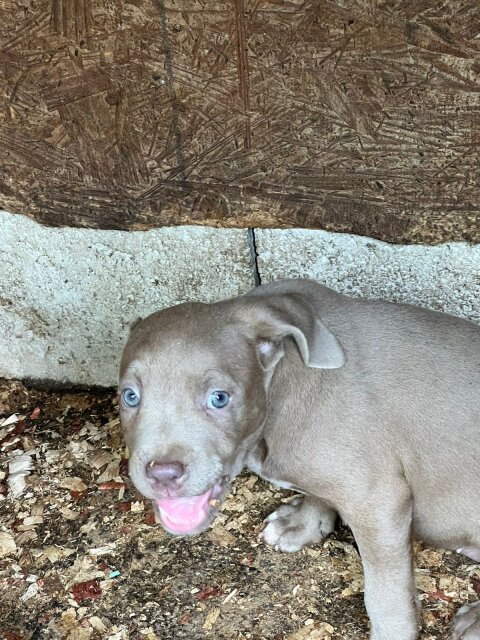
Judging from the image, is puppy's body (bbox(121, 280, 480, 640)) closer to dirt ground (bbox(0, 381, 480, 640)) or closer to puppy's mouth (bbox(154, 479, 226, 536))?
puppy's mouth (bbox(154, 479, 226, 536))

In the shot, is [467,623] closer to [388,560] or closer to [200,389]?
[388,560]

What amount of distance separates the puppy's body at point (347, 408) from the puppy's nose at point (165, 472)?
198 millimetres

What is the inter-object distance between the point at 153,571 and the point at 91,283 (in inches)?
73.2

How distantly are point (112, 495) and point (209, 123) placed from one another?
2249mm

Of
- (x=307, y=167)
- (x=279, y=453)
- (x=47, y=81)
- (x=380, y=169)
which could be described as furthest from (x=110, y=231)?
(x=279, y=453)

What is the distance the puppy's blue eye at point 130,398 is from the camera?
3.88 meters

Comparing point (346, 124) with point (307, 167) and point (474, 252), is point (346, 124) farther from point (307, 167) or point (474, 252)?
point (474, 252)

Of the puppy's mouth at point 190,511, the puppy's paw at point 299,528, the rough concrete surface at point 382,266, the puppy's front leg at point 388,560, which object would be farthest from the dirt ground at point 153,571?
the rough concrete surface at point 382,266

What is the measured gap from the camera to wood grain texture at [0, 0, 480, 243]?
4.55m

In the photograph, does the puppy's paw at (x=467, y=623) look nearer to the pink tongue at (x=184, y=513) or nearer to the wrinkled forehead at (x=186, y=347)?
the pink tongue at (x=184, y=513)

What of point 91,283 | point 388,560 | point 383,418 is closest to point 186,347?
point 383,418

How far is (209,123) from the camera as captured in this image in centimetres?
496

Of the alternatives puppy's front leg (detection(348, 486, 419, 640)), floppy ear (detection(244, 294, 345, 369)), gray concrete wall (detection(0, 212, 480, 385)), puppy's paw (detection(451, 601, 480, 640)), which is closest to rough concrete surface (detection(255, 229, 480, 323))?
gray concrete wall (detection(0, 212, 480, 385))

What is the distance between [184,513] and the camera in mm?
3957
